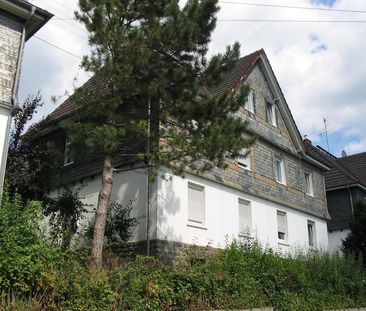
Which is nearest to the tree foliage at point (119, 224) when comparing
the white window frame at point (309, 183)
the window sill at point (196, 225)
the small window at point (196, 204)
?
the window sill at point (196, 225)

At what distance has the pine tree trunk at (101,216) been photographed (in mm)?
12717

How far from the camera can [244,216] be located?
69.8ft

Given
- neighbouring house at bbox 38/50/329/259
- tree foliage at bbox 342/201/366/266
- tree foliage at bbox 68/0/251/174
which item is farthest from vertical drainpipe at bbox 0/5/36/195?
tree foliage at bbox 342/201/366/266

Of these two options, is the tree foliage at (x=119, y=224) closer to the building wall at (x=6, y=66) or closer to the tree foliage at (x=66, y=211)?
the tree foliage at (x=66, y=211)

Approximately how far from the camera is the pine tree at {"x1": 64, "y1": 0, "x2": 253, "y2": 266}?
1269 cm

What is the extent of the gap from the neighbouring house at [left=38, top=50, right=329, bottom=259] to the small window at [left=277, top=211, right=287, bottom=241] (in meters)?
0.05

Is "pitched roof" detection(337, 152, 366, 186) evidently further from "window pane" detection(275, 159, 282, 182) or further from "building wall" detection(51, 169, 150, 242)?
"building wall" detection(51, 169, 150, 242)

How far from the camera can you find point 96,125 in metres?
13.1

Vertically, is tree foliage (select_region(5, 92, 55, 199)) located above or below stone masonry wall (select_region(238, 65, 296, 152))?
below

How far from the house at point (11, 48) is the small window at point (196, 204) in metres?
7.25

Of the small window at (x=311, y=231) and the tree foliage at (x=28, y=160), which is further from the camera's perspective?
the small window at (x=311, y=231)

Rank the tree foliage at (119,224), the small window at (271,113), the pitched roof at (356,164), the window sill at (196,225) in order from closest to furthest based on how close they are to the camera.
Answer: the tree foliage at (119,224) < the window sill at (196,225) < the small window at (271,113) < the pitched roof at (356,164)

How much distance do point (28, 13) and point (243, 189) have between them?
11.2 meters

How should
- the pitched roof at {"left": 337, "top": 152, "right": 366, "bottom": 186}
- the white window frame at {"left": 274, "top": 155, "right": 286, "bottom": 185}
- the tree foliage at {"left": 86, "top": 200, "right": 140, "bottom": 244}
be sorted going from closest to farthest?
the tree foliage at {"left": 86, "top": 200, "right": 140, "bottom": 244}
the white window frame at {"left": 274, "top": 155, "right": 286, "bottom": 185}
the pitched roof at {"left": 337, "top": 152, "right": 366, "bottom": 186}
